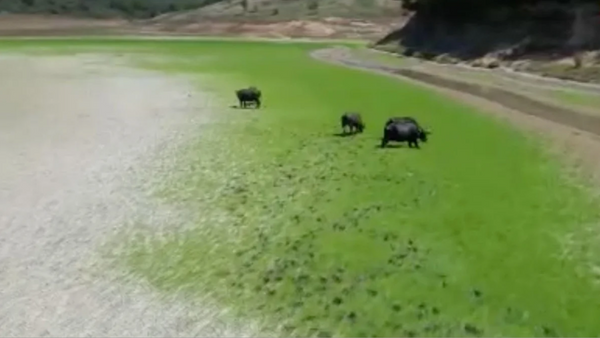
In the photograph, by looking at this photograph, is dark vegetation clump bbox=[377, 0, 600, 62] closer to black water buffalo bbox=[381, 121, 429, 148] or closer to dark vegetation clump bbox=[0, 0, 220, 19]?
black water buffalo bbox=[381, 121, 429, 148]

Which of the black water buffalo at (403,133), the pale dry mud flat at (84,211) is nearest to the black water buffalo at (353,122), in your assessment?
the black water buffalo at (403,133)

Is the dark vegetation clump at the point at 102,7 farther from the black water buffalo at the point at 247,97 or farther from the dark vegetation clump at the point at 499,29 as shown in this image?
the black water buffalo at the point at 247,97

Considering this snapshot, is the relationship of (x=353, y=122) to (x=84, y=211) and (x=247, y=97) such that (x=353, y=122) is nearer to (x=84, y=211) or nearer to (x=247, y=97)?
(x=247, y=97)

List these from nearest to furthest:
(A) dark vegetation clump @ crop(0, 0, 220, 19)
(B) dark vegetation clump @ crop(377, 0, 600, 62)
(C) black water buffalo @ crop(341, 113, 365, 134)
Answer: (C) black water buffalo @ crop(341, 113, 365, 134) → (B) dark vegetation clump @ crop(377, 0, 600, 62) → (A) dark vegetation clump @ crop(0, 0, 220, 19)

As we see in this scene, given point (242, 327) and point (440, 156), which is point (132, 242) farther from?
point (440, 156)

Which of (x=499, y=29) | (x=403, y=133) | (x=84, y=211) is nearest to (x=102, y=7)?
(x=499, y=29)

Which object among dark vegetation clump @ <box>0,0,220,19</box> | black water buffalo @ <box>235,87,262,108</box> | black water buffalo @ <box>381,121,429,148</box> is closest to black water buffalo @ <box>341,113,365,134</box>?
black water buffalo @ <box>381,121,429,148</box>
